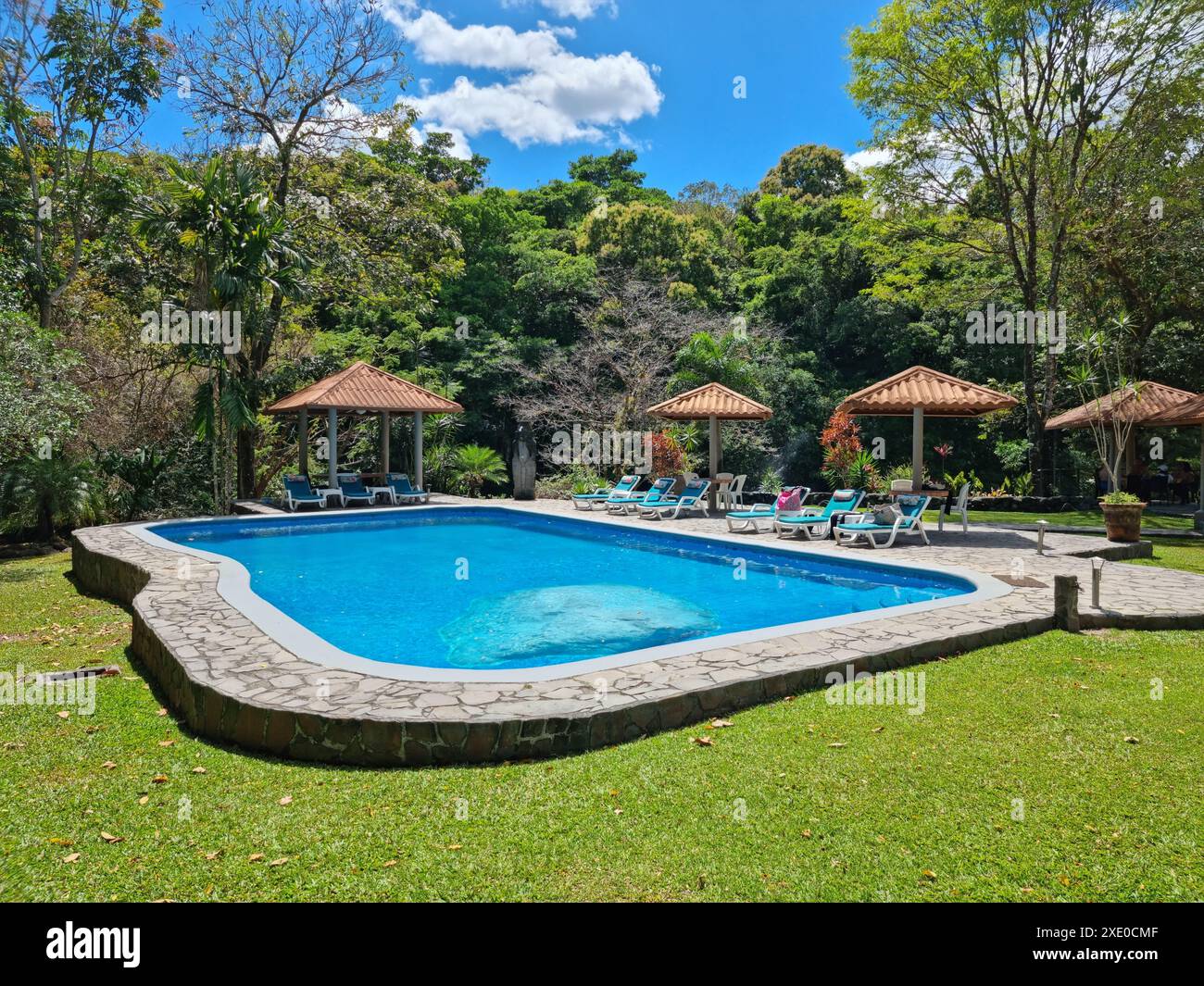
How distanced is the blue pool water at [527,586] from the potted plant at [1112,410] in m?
4.37

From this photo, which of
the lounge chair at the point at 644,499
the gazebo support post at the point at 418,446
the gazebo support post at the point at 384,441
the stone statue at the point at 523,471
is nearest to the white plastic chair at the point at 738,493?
the lounge chair at the point at 644,499

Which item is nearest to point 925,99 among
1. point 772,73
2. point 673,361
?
point 772,73

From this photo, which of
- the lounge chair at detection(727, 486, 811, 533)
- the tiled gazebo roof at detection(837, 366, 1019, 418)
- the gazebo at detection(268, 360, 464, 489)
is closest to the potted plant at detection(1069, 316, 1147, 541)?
the tiled gazebo roof at detection(837, 366, 1019, 418)

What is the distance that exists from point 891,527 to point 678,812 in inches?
363

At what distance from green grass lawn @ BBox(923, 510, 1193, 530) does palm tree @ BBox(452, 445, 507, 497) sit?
39.8 ft

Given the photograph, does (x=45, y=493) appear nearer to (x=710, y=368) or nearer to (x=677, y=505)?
(x=677, y=505)

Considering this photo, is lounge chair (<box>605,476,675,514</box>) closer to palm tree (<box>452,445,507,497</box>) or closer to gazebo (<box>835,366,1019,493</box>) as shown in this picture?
gazebo (<box>835,366,1019,493</box>)

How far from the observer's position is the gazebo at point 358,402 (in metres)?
17.4

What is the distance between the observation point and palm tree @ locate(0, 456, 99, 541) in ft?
41.2

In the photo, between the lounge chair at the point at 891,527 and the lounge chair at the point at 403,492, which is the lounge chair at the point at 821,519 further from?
Answer: the lounge chair at the point at 403,492
